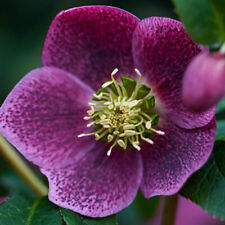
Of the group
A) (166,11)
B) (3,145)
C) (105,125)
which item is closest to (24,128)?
(3,145)

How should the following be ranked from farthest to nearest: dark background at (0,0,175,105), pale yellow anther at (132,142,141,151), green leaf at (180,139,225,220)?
dark background at (0,0,175,105), pale yellow anther at (132,142,141,151), green leaf at (180,139,225,220)

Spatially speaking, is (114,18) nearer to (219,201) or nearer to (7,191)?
(219,201)

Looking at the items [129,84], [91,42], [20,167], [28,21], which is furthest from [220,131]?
[28,21]

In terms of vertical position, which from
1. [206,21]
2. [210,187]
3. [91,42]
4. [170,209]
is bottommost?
[170,209]


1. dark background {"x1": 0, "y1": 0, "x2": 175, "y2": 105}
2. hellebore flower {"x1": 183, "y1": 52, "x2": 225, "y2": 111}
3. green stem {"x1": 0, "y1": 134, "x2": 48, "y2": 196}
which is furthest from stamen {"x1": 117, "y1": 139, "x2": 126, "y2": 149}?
dark background {"x1": 0, "y1": 0, "x2": 175, "y2": 105}

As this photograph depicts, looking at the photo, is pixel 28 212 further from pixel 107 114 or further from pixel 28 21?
pixel 28 21

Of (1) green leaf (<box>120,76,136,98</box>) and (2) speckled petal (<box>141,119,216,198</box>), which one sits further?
(1) green leaf (<box>120,76,136,98</box>)

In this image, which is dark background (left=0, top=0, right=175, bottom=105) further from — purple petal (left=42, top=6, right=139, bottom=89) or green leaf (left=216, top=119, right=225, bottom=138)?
green leaf (left=216, top=119, right=225, bottom=138)
